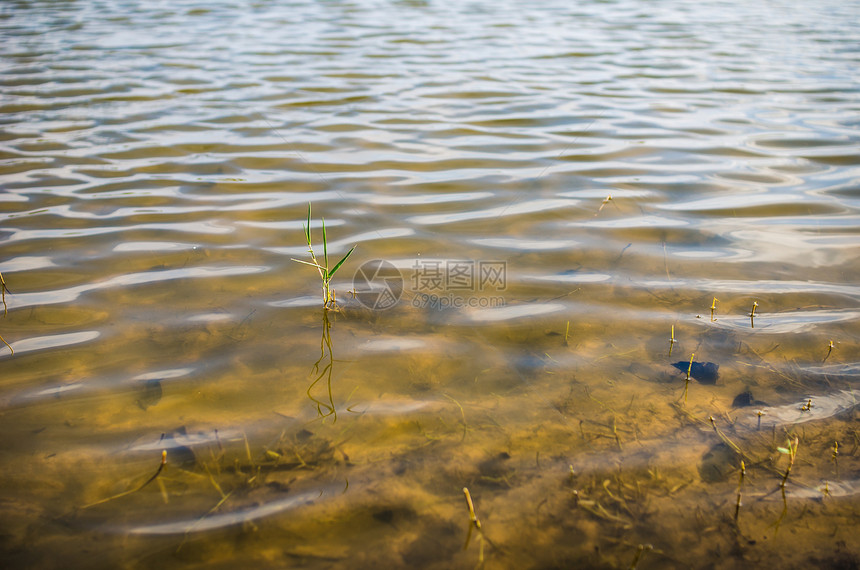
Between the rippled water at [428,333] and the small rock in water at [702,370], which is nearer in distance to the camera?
the rippled water at [428,333]

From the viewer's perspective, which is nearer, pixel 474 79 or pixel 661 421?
pixel 661 421

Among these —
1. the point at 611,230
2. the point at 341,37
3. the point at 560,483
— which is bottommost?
the point at 560,483

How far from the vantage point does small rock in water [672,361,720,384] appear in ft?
7.07

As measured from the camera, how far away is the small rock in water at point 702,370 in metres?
2.16

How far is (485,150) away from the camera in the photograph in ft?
15.0

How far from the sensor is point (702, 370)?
220 cm

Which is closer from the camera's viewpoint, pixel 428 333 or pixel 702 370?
pixel 702 370

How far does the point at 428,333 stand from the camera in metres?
2.45

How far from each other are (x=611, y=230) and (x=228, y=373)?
2321 millimetres

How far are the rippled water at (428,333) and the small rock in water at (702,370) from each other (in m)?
0.01

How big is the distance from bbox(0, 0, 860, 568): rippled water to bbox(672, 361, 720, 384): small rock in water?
0.01 meters

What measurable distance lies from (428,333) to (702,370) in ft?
3.74

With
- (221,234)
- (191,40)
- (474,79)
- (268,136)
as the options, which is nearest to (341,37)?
(191,40)

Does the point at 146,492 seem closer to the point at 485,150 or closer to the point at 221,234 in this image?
the point at 221,234
